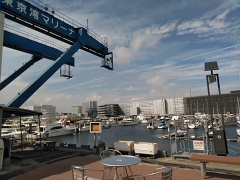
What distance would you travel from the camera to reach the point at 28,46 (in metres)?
16.5

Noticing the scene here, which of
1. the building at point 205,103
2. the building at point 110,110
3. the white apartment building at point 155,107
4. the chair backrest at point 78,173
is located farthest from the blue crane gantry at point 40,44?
the building at point 110,110

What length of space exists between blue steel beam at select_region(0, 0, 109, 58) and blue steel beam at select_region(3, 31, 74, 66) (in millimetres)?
1242

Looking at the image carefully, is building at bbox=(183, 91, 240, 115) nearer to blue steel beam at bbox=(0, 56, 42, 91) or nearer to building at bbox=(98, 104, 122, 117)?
building at bbox=(98, 104, 122, 117)

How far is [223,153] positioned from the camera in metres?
9.29

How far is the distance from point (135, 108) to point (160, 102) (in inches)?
834

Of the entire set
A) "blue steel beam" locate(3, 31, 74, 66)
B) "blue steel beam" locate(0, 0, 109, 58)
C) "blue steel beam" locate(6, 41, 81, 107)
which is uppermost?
"blue steel beam" locate(0, 0, 109, 58)

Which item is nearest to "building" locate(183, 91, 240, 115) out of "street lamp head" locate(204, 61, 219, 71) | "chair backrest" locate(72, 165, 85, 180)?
"street lamp head" locate(204, 61, 219, 71)

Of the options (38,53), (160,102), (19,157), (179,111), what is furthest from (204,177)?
(160,102)

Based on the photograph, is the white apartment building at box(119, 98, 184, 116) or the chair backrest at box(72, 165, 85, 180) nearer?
the chair backrest at box(72, 165, 85, 180)

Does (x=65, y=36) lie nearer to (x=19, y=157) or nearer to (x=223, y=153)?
(x=19, y=157)

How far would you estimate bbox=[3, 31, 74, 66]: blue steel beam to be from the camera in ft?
48.7

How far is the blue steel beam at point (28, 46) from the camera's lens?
14.8 meters

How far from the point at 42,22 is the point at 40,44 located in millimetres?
2730

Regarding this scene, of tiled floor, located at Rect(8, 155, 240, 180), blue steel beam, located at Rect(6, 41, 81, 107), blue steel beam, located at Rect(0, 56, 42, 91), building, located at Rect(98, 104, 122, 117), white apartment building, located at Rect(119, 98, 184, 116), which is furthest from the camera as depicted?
building, located at Rect(98, 104, 122, 117)
